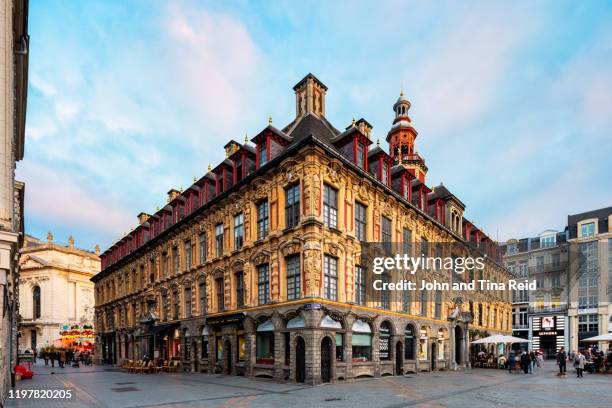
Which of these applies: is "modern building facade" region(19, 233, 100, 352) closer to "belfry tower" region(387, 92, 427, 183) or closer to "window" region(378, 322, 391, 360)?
"belfry tower" region(387, 92, 427, 183)

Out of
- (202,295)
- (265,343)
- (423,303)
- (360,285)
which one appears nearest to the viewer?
(265,343)

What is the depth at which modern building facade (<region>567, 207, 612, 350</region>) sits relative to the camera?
192 ft

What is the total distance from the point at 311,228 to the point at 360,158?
21.8 feet

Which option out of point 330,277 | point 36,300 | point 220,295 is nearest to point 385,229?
point 330,277

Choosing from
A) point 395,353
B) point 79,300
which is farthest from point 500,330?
point 79,300

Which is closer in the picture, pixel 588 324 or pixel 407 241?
pixel 407 241

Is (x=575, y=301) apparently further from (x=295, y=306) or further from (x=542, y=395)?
(x=295, y=306)

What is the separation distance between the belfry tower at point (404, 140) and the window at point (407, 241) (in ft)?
54.9

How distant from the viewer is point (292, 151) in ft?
76.7

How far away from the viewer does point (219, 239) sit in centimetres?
3022

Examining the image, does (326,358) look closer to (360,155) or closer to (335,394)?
(335,394)

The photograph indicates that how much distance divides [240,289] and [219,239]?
4398 mm

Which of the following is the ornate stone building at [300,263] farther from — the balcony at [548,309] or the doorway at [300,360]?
the balcony at [548,309]

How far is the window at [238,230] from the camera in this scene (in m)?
27.8
